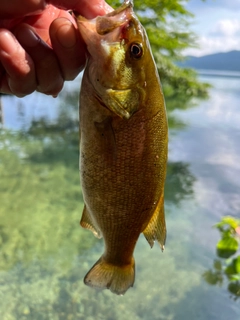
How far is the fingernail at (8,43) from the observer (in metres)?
1.34

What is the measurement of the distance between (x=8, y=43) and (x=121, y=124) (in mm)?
512

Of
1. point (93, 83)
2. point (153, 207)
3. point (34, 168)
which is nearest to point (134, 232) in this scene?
point (153, 207)

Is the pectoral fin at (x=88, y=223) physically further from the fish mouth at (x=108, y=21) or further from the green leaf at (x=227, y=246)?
the green leaf at (x=227, y=246)

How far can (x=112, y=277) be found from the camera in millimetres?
1647

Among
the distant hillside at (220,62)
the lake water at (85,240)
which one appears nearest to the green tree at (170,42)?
the lake water at (85,240)

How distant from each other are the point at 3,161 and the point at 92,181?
628cm

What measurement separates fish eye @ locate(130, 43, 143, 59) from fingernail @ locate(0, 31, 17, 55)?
0.44 m

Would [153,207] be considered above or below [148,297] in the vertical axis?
above

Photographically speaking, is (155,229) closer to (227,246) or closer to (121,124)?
(121,124)

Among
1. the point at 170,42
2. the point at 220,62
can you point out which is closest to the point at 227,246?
the point at 170,42

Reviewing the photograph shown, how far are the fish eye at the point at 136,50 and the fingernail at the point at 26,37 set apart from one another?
0.42 m

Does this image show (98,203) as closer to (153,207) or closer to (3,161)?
(153,207)

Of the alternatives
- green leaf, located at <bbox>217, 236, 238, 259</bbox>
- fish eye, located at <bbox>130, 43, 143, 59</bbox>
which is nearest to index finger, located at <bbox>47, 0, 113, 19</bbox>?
fish eye, located at <bbox>130, 43, 143, 59</bbox>

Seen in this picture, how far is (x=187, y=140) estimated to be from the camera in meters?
9.30
